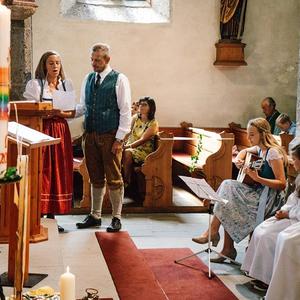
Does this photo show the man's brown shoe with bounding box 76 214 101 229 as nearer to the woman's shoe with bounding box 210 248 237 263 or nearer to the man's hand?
the man's hand

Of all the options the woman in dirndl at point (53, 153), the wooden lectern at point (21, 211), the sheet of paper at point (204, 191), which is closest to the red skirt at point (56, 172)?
the woman in dirndl at point (53, 153)

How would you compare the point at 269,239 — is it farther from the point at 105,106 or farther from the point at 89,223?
the point at 89,223

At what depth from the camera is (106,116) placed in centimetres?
525

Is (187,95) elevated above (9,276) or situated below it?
above

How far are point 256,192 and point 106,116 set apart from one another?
1492mm

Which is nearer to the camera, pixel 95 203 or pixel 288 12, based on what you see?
pixel 95 203

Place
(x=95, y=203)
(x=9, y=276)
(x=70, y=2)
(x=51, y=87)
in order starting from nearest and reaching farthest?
(x=9, y=276) < (x=51, y=87) < (x=95, y=203) < (x=70, y=2)

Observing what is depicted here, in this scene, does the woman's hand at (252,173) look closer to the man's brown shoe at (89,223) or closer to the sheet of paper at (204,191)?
the sheet of paper at (204,191)

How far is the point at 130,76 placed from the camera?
950 centimetres

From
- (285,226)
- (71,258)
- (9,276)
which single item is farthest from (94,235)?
(9,276)

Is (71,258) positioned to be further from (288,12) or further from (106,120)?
(288,12)

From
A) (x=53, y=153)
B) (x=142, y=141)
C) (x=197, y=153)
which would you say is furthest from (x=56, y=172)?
(x=197, y=153)

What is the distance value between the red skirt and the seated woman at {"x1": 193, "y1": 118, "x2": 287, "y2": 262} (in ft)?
3.98

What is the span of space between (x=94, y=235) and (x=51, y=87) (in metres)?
1.34
